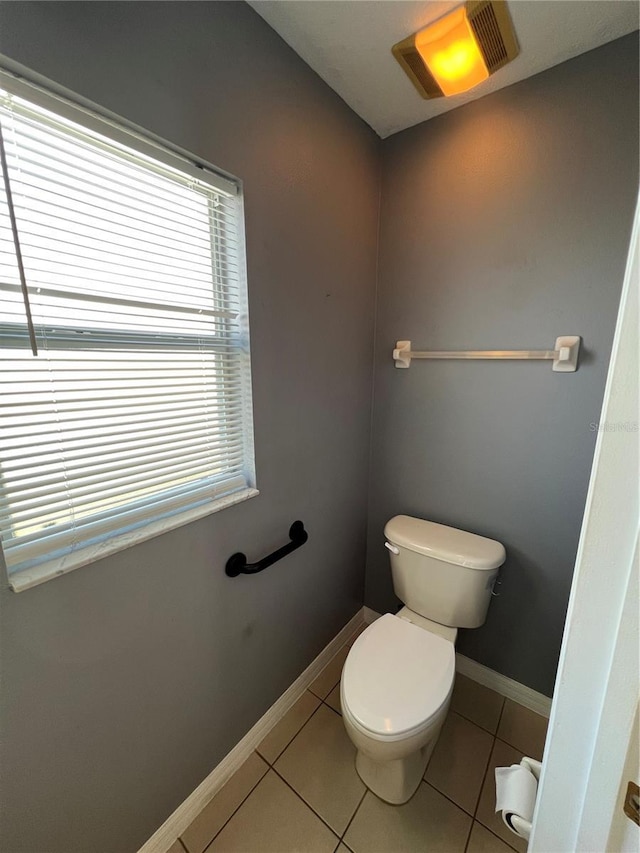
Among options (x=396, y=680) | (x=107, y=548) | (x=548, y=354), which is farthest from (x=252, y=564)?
(x=548, y=354)

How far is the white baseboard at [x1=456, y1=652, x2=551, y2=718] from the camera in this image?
4.84ft

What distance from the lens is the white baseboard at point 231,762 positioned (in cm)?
107

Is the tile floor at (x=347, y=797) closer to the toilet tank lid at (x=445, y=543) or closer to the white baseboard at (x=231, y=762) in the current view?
the white baseboard at (x=231, y=762)

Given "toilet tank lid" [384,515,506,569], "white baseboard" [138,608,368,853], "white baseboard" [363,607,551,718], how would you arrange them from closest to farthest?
"white baseboard" [138,608,368,853], "toilet tank lid" [384,515,506,569], "white baseboard" [363,607,551,718]

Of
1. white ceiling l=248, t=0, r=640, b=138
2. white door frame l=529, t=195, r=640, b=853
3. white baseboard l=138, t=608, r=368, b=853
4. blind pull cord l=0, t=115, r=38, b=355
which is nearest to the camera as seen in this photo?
white door frame l=529, t=195, r=640, b=853

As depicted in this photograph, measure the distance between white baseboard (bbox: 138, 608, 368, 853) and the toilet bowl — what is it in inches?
14.0

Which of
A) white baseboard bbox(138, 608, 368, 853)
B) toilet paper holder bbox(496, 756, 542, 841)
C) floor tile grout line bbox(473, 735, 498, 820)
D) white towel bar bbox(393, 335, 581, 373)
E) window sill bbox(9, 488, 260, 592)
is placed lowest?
floor tile grout line bbox(473, 735, 498, 820)

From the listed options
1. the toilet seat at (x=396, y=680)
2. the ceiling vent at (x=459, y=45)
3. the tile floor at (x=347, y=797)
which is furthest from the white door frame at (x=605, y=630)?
the ceiling vent at (x=459, y=45)

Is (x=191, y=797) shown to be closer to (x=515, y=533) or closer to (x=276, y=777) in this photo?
(x=276, y=777)

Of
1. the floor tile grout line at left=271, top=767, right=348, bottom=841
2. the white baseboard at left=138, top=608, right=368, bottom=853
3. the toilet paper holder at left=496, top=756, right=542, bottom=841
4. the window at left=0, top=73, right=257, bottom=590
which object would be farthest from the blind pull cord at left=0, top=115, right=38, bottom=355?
the floor tile grout line at left=271, top=767, right=348, bottom=841

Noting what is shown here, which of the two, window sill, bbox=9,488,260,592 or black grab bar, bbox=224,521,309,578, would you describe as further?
black grab bar, bbox=224,521,309,578

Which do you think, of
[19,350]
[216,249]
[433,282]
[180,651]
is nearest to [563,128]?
[433,282]

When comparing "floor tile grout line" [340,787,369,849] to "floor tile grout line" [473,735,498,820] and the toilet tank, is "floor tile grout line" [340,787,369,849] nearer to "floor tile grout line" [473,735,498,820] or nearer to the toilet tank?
"floor tile grout line" [473,735,498,820]

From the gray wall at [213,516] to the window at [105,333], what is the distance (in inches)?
2.4
